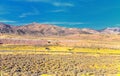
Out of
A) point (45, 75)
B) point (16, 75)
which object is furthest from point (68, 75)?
point (16, 75)

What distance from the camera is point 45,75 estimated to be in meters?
26.3

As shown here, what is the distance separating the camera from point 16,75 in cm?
2469

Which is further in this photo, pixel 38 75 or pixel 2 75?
pixel 38 75

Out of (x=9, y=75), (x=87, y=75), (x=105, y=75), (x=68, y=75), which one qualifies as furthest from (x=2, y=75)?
(x=105, y=75)

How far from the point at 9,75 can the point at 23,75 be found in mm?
1305

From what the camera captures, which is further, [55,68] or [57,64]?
[57,64]

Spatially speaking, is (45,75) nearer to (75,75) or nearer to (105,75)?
(75,75)

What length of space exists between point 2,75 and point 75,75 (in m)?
5.90

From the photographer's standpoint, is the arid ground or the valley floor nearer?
the valley floor

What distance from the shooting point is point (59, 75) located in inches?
999

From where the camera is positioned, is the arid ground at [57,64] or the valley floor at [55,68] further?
the arid ground at [57,64]

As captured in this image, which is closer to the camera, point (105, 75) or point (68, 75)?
point (68, 75)

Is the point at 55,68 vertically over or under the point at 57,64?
under

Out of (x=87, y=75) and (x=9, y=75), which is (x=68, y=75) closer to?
(x=87, y=75)
